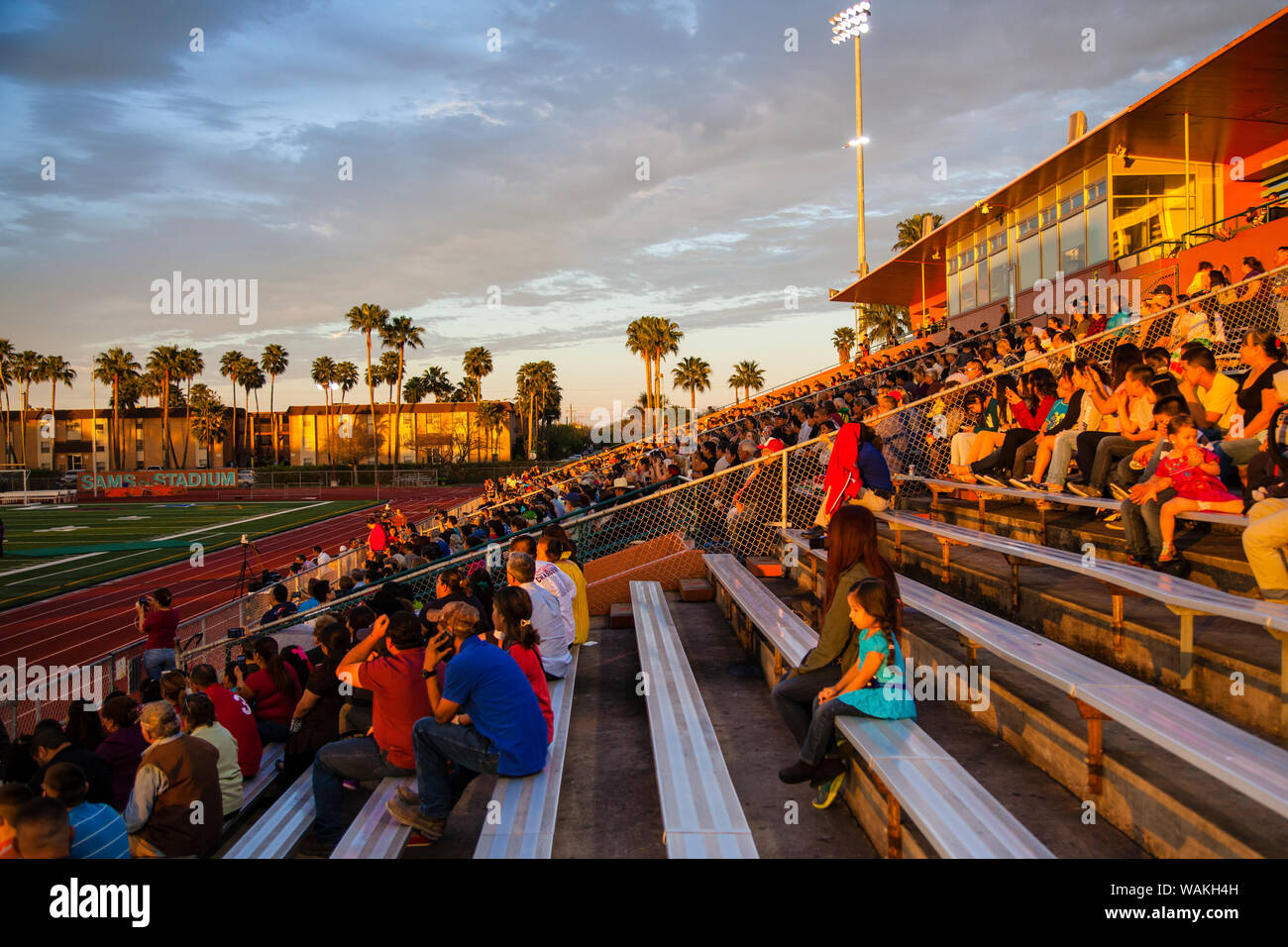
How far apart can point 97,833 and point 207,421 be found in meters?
105

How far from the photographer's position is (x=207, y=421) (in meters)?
96.9

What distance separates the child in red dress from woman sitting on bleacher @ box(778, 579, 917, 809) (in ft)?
6.40

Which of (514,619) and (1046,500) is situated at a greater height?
(1046,500)

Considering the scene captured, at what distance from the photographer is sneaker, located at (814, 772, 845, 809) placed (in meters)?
4.19

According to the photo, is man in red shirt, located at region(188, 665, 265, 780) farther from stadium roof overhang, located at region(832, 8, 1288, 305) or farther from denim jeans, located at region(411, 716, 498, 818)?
stadium roof overhang, located at region(832, 8, 1288, 305)

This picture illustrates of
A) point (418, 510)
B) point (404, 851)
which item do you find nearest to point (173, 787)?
point (404, 851)

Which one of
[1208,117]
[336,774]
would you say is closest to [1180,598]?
[336,774]

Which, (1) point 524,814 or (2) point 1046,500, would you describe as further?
(2) point 1046,500

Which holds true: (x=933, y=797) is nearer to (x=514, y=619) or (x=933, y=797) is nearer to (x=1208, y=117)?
(x=514, y=619)

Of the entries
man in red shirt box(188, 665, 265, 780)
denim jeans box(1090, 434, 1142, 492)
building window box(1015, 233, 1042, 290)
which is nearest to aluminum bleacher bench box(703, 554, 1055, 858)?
denim jeans box(1090, 434, 1142, 492)

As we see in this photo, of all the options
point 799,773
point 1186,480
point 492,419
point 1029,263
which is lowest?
point 799,773

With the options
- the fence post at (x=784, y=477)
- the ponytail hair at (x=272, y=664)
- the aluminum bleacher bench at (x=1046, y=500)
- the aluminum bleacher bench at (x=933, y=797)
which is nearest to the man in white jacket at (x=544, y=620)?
the ponytail hair at (x=272, y=664)
